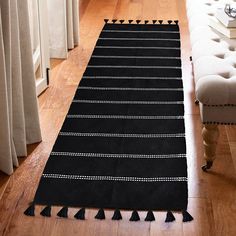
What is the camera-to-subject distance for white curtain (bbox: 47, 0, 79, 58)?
3562 millimetres

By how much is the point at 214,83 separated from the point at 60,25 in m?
1.68

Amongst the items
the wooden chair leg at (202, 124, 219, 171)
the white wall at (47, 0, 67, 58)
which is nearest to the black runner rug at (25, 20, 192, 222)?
the wooden chair leg at (202, 124, 219, 171)

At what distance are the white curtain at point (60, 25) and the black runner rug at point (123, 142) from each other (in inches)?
8.8

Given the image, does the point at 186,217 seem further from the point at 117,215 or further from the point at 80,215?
the point at 80,215

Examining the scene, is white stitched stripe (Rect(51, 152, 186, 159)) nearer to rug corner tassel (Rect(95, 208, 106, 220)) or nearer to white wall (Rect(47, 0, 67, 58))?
rug corner tassel (Rect(95, 208, 106, 220))

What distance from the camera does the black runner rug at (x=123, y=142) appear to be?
7.11ft

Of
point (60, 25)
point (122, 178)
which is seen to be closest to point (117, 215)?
point (122, 178)

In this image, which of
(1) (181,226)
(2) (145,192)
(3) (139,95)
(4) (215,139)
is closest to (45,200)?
(2) (145,192)

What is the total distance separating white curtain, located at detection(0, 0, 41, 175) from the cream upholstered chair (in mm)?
776

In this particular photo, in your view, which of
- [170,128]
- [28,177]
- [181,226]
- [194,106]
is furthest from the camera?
[194,106]

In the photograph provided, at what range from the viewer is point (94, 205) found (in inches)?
84.0

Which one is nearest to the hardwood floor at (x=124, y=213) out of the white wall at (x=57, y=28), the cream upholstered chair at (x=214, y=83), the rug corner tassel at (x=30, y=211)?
the rug corner tassel at (x=30, y=211)

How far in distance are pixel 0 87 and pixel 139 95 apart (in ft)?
3.50

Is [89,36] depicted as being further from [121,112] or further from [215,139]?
[215,139]
